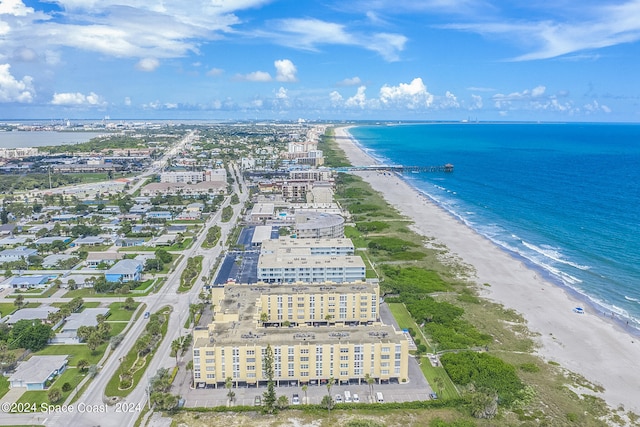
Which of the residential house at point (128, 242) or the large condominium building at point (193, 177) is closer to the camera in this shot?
the residential house at point (128, 242)

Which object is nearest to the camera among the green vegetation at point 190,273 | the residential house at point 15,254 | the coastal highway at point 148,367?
→ the coastal highway at point 148,367

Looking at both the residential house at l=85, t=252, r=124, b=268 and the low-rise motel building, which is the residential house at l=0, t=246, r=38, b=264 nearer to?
the residential house at l=85, t=252, r=124, b=268

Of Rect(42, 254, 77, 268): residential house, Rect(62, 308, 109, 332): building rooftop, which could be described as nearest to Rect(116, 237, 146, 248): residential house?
Rect(42, 254, 77, 268): residential house

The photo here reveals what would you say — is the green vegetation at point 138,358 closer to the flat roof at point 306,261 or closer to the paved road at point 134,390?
the paved road at point 134,390

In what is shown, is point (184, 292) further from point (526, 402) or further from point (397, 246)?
point (526, 402)

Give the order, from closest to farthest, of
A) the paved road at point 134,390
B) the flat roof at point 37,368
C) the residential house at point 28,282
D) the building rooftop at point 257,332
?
the paved road at point 134,390
the flat roof at point 37,368
the building rooftop at point 257,332
the residential house at point 28,282

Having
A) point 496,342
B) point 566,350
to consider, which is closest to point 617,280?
point 566,350

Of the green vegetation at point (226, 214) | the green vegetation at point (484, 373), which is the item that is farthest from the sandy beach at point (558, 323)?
the green vegetation at point (226, 214)
